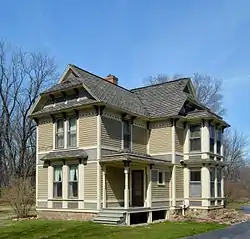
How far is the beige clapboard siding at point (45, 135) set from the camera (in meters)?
25.0

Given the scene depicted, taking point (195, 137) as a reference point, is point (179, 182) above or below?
below

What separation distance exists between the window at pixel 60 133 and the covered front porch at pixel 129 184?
3.73 meters

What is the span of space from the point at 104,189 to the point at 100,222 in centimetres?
205

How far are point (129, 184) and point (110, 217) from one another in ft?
11.8

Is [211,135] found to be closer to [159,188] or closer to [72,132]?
[159,188]

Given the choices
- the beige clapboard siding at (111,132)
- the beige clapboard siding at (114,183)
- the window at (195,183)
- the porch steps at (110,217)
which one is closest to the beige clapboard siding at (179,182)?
the window at (195,183)

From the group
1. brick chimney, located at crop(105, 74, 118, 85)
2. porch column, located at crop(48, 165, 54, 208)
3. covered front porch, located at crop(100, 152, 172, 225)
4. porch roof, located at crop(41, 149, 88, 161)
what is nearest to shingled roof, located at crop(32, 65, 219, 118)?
brick chimney, located at crop(105, 74, 118, 85)

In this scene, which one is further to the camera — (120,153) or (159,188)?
(159,188)

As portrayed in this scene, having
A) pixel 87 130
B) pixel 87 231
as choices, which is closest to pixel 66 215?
pixel 87 130

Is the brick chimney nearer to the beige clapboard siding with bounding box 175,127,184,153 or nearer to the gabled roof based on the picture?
the gabled roof

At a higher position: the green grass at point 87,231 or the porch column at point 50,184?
the porch column at point 50,184

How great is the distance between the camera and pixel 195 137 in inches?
1055

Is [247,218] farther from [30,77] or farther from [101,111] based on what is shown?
[30,77]

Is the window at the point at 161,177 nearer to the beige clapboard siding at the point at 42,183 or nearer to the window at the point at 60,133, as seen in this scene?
the window at the point at 60,133
